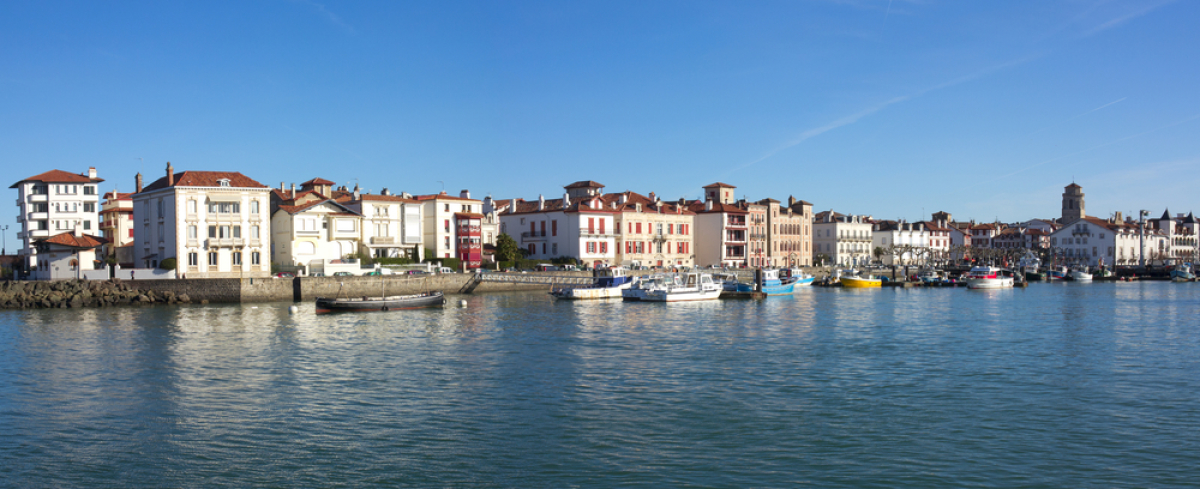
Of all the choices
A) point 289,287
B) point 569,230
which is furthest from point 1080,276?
point 289,287

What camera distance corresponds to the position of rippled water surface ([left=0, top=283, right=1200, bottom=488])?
51.3 feet

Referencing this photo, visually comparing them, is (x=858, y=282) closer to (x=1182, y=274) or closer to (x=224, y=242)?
(x=1182, y=274)

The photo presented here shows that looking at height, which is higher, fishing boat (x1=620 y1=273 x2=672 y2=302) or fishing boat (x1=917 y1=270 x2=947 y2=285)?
fishing boat (x1=620 y1=273 x2=672 y2=302)

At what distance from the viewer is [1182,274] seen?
103812 mm

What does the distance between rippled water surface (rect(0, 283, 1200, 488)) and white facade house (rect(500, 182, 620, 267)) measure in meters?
45.1

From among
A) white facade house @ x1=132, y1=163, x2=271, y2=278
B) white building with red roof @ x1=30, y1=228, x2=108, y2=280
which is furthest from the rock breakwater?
white facade house @ x1=132, y1=163, x2=271, y2=278

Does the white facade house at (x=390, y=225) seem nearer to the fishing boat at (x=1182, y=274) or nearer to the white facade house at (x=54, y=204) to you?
the white facade house at (x=54, y=204)

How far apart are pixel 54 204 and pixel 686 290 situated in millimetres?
57735

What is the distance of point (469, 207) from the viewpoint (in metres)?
83.1

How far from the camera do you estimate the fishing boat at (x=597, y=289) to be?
60188mm

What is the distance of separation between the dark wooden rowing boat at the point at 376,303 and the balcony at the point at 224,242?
14295 mm

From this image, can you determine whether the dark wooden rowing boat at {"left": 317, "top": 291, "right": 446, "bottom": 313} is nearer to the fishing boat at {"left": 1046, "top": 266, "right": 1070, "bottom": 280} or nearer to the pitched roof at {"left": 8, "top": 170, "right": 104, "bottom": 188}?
the pitched roof at {"left": 8, "top": 170, "right": 104, "bottom": 188}

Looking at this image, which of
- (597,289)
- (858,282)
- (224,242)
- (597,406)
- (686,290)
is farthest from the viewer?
(858,282)

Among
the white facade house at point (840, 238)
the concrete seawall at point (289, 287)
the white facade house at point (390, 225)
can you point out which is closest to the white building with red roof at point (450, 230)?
the white facade house at point (390, 225)
